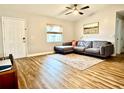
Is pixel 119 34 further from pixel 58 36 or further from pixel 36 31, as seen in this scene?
pixel 36 31

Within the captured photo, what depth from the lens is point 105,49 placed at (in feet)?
15.0

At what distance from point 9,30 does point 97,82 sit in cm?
417

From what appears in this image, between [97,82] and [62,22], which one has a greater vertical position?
[62,22]

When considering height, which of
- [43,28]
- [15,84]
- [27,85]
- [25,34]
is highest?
[43,28]

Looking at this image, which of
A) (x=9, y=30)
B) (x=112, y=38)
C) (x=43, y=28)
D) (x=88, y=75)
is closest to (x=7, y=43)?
(x=9, y=30)

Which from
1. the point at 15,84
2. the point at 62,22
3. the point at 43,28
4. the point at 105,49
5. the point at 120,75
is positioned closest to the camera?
the point at 15,84

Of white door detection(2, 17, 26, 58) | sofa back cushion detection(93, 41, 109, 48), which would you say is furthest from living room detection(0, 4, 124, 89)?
sofa back cushion detection(93, 41, 109, 48)

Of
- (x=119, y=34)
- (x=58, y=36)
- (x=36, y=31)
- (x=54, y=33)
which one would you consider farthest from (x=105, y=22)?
(x=36, y=31)

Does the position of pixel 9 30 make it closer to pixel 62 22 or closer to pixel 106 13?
pixel 62 22

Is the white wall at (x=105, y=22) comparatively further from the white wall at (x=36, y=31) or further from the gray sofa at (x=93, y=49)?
the white wall at (x=36, y=31)

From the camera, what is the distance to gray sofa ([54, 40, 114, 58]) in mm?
4641

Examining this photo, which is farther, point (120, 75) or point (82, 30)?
point (82, 30)

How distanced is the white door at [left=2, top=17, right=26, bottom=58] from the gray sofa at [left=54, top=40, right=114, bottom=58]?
6.48ft

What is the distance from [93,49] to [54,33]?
2.64 meters
